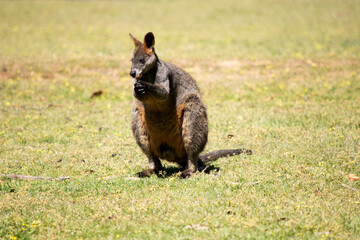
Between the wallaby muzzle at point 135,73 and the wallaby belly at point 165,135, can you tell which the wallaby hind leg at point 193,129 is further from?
the wallaby muzzle at point 135,73

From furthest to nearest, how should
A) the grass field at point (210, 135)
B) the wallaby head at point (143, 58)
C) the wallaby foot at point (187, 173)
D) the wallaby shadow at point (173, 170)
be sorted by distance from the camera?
the wallaby shadow at point (173, 170) < the wallaby foot at point (187, 173) < the wallaby head at point (143, 58) < the grass field at point (210, 135)

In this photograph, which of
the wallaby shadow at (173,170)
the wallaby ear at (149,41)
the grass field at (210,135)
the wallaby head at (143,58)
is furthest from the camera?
the wallaby shadow at (173,170)

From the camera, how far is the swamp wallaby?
590 cm

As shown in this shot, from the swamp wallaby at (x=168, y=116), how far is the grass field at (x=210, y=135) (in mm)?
394

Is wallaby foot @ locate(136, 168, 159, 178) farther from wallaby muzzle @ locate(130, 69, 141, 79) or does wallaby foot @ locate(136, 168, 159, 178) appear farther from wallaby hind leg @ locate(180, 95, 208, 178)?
wallaby muzzle @ locate(130, 69, 141, 79)

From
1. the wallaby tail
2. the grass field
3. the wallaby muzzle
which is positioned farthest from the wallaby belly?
the wallaby muzzle

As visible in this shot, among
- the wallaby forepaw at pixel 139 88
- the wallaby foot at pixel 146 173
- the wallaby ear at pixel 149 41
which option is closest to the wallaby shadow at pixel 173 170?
the wallaby foot at pixel 146 173

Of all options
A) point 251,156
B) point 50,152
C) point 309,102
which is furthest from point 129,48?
point 251,156

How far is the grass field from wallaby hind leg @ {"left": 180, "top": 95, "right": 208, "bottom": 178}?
285mm

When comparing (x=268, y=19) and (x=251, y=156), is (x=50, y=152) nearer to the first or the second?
(x=251, y=156)

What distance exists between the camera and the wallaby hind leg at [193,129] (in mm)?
6141

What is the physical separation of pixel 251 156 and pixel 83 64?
8.19 metres

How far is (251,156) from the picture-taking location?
6957 mm

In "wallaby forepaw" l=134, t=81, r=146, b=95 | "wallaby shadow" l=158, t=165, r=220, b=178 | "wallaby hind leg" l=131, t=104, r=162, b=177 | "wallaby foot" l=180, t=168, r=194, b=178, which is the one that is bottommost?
"wallaby shadow" l=158, t=165, r=220, b=178
